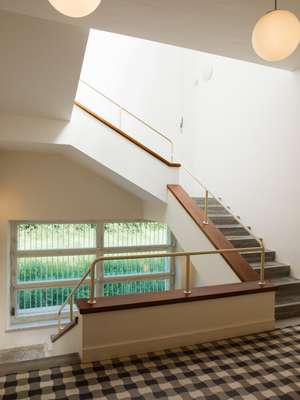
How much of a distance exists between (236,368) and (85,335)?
115 centimetres

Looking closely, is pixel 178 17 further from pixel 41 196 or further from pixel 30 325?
pixel 30 325

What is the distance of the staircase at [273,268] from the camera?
10.8 feet

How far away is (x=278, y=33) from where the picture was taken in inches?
69.7

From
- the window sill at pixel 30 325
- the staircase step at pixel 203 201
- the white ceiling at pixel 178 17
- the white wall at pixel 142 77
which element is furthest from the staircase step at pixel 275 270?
the window sill at pixel 30 325

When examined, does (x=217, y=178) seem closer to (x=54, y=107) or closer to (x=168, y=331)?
(x=54, y=107)

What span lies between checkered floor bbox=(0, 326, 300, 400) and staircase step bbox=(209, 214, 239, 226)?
6.80ft

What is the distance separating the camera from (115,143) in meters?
4.36

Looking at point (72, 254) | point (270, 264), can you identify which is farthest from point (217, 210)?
point (72, 254)

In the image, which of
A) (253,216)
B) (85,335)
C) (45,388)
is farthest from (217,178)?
(45,388)

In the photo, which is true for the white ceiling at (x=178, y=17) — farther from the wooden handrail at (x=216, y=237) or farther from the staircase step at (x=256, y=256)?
the staircase step at (x=256, y=256)

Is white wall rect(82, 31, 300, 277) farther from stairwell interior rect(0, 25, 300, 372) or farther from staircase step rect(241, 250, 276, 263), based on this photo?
stairwell interior rect(0, 25, 300, 372)

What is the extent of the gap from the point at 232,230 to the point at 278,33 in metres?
2.91

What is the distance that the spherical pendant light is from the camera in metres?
1.75

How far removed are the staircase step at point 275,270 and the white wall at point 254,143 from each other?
0.09 m
